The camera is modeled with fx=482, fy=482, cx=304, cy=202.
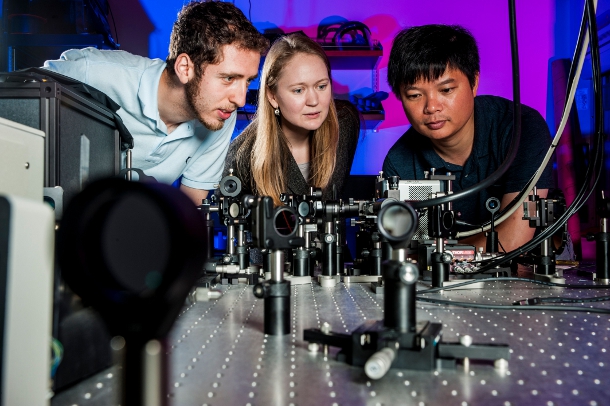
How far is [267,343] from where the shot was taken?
31.2 inches

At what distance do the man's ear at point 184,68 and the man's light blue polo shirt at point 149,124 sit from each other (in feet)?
0.27

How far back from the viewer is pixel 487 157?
2.27m

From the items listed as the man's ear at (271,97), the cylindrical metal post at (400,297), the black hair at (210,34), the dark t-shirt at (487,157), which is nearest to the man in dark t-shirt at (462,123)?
the dark t-shirt at (487,157)

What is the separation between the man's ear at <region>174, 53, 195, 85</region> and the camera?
2.18m

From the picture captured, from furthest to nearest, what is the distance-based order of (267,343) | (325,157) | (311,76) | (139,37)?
1. (139,37)
2. (325,157)
3. (311,76)
4. (267,343)

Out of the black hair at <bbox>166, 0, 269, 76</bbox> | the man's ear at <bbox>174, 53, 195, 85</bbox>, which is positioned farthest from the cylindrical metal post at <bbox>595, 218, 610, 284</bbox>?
the man's ear at <bbox>174, 53, 195, 85</bbox>

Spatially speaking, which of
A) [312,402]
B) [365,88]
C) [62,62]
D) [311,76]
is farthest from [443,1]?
[312,402]

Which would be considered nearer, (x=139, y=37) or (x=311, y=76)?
(x=311, y=76)

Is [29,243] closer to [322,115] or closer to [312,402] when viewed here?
[312,402]

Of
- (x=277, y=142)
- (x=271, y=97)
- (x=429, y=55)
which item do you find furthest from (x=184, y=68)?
(x=429, y=55)

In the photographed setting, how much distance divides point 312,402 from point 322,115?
1.87 m

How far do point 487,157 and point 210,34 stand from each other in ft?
4.56

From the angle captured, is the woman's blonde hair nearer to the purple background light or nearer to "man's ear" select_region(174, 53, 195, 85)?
"man's ear" select_region(174, 53, 195, 85)

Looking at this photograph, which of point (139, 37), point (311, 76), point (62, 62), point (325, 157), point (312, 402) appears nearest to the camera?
point (312, 402)
